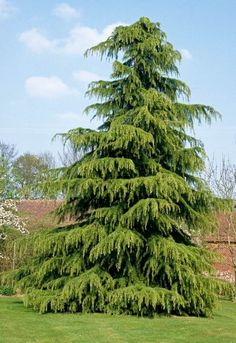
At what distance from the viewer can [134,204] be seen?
477 inches

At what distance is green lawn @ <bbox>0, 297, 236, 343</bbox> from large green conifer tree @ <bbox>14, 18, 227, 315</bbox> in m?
0.50

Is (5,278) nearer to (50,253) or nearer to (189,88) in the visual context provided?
(50,253)

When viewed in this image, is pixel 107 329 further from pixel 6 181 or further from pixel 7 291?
pixel 6 181

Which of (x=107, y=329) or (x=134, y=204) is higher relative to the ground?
(x=134, y=204)

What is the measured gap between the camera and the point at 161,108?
12.8m

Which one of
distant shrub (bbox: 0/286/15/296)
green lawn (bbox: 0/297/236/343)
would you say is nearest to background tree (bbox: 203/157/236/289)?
distant shrub (bbox: 0/286/15/296)

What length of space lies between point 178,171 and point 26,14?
5.94 metres

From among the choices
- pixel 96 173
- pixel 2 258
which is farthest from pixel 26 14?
pixel 2 258

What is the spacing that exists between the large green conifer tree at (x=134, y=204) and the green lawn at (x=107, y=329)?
503 millimetres

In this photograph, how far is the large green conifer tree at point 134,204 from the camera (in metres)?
11.4

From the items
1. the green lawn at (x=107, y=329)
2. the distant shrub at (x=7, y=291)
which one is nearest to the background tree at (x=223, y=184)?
the distant shrub at (x=7, y=291)

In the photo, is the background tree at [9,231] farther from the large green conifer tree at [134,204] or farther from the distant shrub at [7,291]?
the large green conifer tree at [134,204]

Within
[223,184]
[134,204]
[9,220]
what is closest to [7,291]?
[9,220]

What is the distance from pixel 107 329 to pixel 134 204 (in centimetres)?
359
